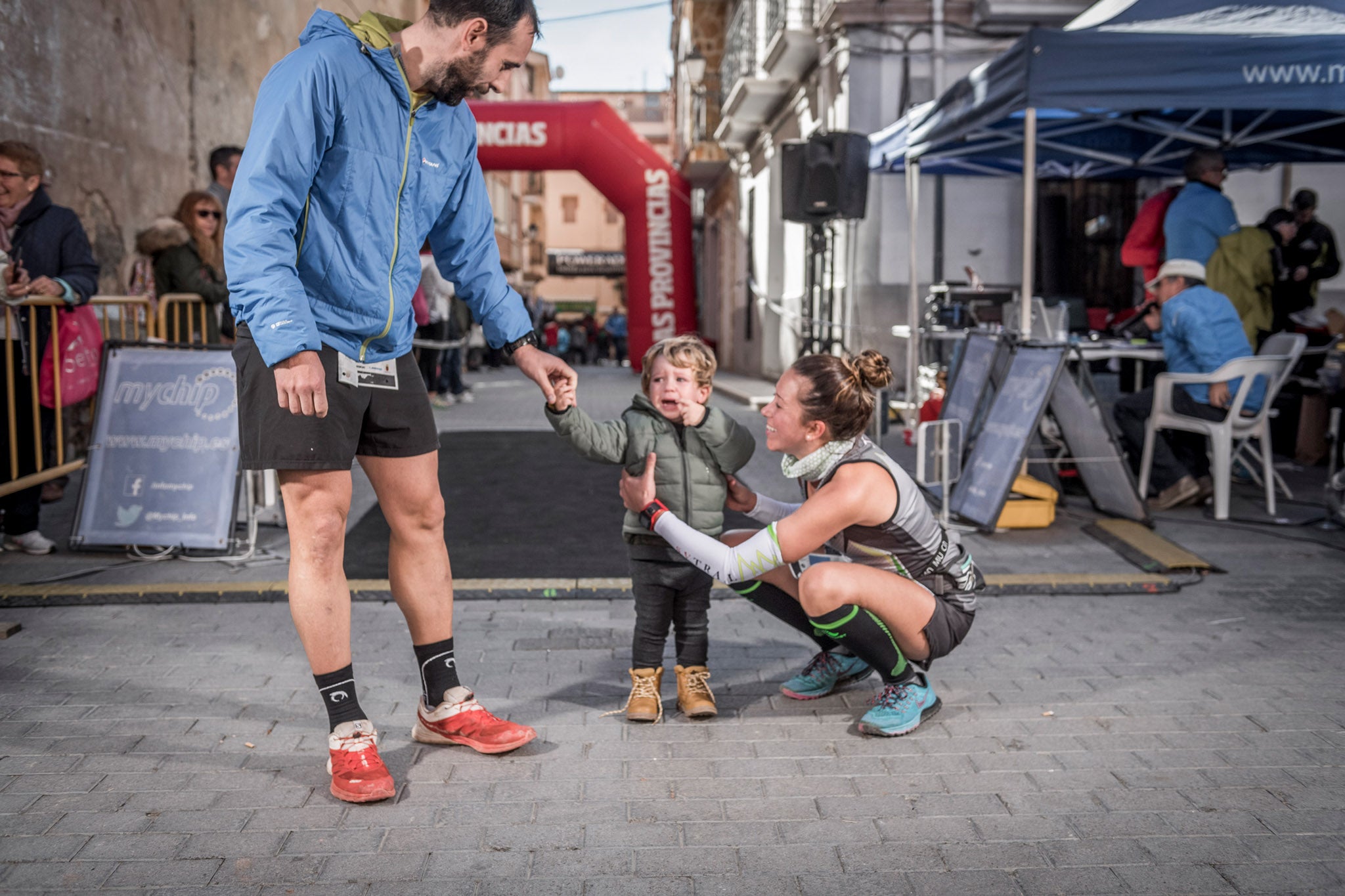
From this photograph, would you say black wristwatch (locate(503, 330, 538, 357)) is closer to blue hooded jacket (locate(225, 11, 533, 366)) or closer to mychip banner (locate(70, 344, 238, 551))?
blue hooded jacket (locate(225, 11, 533, 366))

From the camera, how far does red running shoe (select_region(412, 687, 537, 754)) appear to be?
3.17 m

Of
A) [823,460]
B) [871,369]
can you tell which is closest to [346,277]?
[823,460]

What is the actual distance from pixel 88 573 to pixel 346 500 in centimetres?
291

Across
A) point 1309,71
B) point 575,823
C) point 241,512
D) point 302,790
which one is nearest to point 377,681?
point 302,790

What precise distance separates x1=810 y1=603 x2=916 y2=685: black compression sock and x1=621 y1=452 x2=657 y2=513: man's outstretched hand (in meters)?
0.57

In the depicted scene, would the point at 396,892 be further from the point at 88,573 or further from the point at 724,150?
the point at 724,150

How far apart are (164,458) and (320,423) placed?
10.5 feet

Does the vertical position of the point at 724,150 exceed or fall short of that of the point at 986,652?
it exceeds it

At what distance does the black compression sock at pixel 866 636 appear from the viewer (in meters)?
3.26

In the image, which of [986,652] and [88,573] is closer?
[986,652]

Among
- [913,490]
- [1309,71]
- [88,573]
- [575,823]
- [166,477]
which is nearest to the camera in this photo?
[575,823]

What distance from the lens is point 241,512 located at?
644cm

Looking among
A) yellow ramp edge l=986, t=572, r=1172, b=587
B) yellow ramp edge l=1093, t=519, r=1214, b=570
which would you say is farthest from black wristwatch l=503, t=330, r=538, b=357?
yellow ramp edge l=1093, t=519, r=1214, b=570

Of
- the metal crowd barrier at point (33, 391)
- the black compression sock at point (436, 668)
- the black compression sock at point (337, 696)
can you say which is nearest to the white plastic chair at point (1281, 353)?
the black compression sock at point (436, 668)
